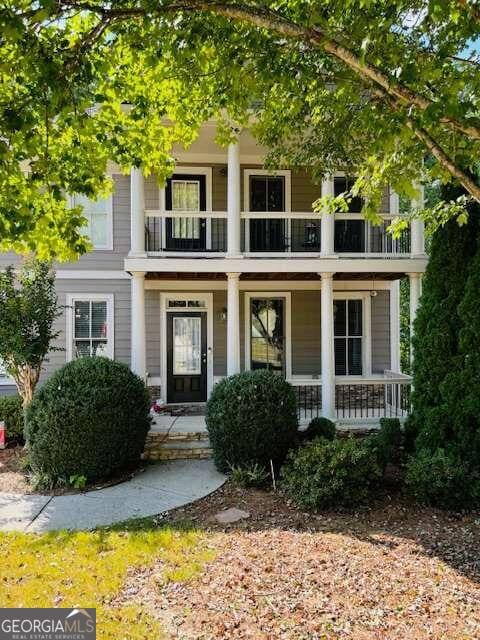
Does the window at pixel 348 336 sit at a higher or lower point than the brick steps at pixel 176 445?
higher

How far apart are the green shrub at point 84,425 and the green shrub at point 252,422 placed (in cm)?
133

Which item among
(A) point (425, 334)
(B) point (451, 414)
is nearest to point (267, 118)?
(A) point (425, 334)

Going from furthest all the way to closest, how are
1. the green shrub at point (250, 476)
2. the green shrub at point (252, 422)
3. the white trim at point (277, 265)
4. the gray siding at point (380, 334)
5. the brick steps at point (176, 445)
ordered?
the gray siding at point (380, 334), the white trim at point (277, 265), the brick steps at point (176, 445), the green shrub at point (252, 422), the green shrub at point (250, 476)

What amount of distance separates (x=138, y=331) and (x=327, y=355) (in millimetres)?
3711

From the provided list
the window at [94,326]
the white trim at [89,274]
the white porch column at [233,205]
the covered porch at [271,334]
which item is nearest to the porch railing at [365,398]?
the covered porch at [271,334]

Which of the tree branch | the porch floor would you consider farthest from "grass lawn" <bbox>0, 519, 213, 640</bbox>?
the tree branch

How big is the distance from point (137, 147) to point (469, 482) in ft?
19.9

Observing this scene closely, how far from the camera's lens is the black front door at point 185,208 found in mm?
10688

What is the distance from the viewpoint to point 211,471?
7223 millimetres

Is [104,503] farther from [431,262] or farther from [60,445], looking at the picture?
[431,262]

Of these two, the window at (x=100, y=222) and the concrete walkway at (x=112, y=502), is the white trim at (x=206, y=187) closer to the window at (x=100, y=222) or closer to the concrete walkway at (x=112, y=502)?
the window at (x=100, y=222)

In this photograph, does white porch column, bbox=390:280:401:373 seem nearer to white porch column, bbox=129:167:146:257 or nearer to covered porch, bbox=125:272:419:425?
covered porch, bbox=125:272:419:425

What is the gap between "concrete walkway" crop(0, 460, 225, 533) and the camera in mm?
5547

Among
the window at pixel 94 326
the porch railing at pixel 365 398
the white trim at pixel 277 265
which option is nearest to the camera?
the white trim at pixel 277 265
